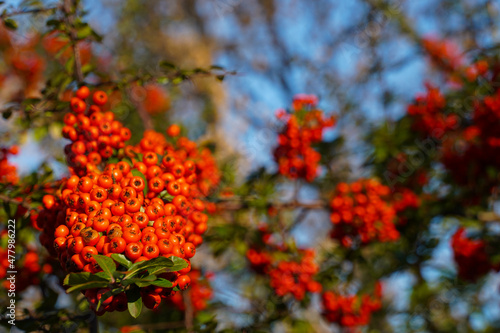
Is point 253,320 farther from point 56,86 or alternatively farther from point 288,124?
point 56,86

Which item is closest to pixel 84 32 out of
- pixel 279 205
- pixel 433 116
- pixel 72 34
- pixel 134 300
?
pixel 72 34

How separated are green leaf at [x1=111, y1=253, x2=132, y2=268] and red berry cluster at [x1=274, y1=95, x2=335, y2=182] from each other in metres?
2.37

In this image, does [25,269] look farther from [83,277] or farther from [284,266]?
[284,266]

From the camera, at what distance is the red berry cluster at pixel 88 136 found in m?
2.25

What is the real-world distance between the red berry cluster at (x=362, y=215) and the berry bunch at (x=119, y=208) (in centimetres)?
194

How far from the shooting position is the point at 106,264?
5.14 ft

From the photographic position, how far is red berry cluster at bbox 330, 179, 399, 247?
3.77 m

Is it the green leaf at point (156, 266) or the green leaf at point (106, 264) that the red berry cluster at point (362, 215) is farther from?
the green leaf at point (106, 264)

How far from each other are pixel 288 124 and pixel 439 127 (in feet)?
5.58

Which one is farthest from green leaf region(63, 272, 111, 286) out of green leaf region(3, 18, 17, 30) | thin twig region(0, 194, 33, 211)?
green leaf region(3, 18, 17, 30)

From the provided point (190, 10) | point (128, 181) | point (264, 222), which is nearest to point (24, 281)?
point (128, 181)

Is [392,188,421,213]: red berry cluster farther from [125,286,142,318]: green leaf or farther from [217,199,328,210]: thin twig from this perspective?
[125,286,142,318]: green leaf

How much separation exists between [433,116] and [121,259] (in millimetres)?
3787

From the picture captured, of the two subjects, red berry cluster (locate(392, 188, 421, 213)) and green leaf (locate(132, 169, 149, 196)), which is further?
red berry cluster (locate(392, 188, 421, 213))
